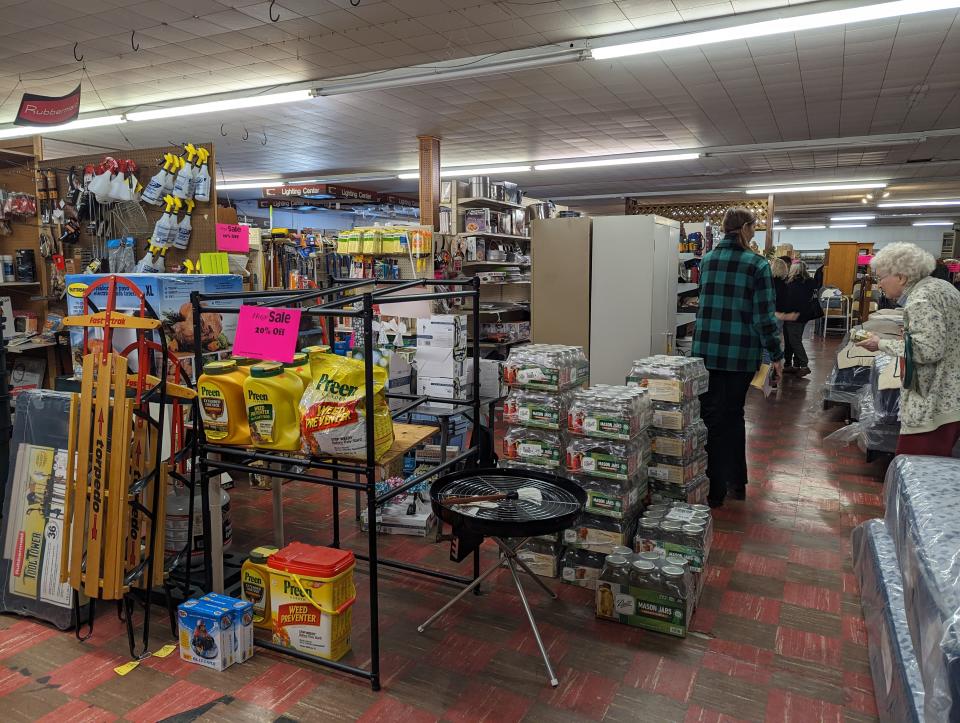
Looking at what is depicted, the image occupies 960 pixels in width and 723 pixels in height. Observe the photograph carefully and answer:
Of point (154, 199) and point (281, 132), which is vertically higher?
point (281, 132)

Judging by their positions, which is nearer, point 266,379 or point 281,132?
point 266,379

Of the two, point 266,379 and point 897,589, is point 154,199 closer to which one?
point 266,379

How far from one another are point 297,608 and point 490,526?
963mm

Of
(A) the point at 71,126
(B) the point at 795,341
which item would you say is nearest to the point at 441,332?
(B) the point at 795,341

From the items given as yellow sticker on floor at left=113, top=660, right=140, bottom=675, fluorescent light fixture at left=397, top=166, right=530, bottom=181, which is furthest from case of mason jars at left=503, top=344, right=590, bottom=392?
fluorescent light fixture at left=397, top=166, right=530, bottom=181

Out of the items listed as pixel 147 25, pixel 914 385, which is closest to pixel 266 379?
pixel 914 385

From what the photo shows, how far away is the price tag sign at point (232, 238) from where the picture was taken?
462 centimetres

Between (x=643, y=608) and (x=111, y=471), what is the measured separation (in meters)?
2.37

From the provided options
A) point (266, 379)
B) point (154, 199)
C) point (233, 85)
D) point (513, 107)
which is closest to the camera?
point (266, 379)

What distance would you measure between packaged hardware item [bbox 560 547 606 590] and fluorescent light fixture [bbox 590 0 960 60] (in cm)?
446

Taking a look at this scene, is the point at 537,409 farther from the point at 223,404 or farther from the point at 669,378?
the point at 223,404

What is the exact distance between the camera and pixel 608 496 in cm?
328

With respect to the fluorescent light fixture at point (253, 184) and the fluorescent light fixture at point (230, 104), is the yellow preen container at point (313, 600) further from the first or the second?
the fluorescent light fixture at point (253, 184)

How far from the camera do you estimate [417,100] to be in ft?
27.0
